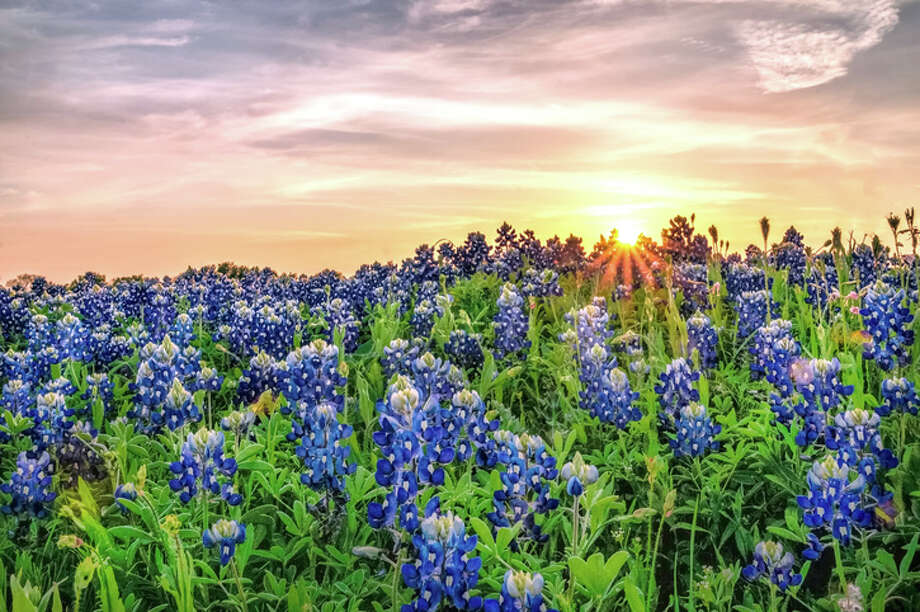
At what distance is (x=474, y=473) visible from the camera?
5398mm

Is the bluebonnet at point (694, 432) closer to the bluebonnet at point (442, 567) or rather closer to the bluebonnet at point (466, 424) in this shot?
the bluebonnet at point (466, 424)

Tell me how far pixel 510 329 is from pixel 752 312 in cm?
246

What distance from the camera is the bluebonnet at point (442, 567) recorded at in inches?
113

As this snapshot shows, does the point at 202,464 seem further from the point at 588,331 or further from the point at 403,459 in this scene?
the point at 588,331

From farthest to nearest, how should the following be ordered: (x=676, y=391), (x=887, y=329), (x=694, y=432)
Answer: (x=887, y=329) → (x=676, y=391) → (x=694, y=432)

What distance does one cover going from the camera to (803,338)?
7.35m

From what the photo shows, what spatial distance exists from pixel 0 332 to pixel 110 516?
7090 mm

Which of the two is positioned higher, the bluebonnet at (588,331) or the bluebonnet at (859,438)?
the bluebonnet at (588,331)

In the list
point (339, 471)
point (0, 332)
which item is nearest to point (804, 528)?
point (339, 471)

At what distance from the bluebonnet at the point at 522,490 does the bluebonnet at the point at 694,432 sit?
4.37 ft

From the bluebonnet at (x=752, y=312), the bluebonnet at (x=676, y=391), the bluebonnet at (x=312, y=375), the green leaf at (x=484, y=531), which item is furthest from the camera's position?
the bluebonnet at (x=752, y=312)

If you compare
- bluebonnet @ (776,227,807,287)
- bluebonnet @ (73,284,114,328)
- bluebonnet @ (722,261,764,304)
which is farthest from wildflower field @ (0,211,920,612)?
bluebonnet @ (776,227,807,287)

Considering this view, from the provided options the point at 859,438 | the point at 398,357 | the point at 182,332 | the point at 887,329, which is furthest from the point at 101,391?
the point at 887,329

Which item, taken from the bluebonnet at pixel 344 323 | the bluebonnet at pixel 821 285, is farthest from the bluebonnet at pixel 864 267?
the bluebonnet at pixel 344 323
